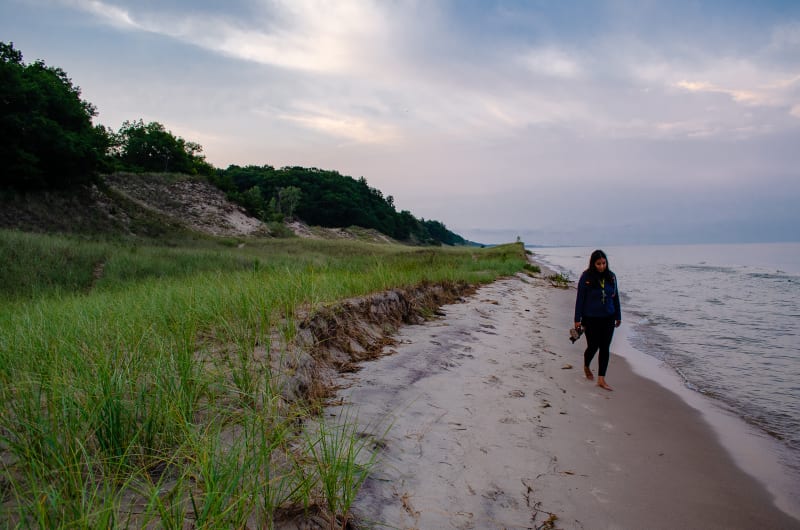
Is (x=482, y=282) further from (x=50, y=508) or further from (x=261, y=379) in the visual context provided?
(x=50, y=508)

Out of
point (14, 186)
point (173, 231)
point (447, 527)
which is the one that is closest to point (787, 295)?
point (447, 527)

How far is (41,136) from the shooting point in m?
21.9

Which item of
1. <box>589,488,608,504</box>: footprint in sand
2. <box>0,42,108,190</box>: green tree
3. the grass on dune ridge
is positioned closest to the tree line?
<box>0,42,108,190</box>: green tree

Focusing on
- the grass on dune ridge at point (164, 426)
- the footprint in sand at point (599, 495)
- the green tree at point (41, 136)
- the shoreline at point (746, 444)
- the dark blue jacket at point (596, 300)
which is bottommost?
the shoreline at point (746, 444)

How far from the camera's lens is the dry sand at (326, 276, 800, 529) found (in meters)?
2.45

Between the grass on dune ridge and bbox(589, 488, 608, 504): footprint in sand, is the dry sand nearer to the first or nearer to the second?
bbox(589, 488, 608, 504): footprint in sand

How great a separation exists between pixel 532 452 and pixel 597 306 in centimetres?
324

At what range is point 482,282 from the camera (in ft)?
46.5

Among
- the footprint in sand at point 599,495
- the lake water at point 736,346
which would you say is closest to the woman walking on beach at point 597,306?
the lake water at point 736,346

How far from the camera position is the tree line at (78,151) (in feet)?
69.7

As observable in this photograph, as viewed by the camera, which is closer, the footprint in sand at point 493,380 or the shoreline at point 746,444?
the shoreline at point 746,444

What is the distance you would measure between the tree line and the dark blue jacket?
85.8 ft

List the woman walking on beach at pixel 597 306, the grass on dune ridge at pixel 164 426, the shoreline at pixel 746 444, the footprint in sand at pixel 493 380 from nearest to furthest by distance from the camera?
the grass on dune ridge at pixel 164 426, the shoreline at pixel 746 444, the footprint in sand at pixel 493 380, the woman walking on beach at pixel 597 306

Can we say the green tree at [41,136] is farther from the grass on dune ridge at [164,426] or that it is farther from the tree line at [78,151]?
the grass on dune ridge at [164,426]
